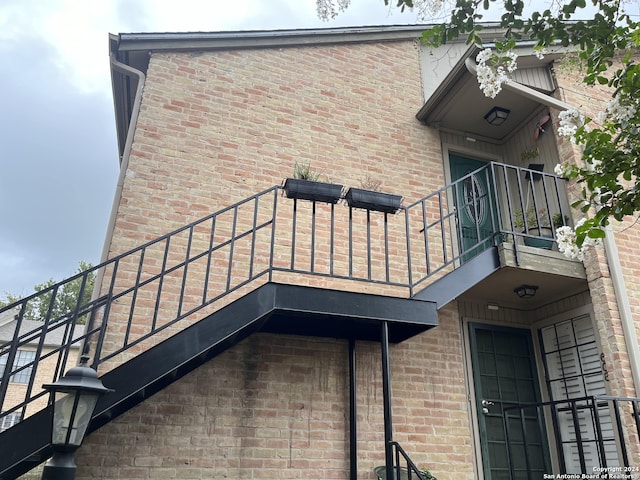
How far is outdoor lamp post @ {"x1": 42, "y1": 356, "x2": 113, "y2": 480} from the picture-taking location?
96.4 inches

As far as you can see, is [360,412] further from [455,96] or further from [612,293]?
[455,96]

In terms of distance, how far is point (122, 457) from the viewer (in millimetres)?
3576

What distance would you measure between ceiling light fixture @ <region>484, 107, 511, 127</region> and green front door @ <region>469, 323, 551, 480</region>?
2.52m

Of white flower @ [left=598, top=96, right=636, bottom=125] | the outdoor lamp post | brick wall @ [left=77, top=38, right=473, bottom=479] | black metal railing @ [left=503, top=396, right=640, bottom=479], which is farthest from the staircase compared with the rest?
black metal railing @ [left=503, top=396, right=640, bottom=479]

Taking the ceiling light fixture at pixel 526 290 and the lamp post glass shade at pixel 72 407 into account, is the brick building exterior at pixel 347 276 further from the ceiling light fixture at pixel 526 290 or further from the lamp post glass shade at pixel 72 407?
the lamp post glass shade at pixel 72 407

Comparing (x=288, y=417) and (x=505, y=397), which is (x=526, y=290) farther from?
(x=288, y=417)

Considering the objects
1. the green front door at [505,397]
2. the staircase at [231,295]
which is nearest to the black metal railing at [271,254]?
the staircase at [231,295]

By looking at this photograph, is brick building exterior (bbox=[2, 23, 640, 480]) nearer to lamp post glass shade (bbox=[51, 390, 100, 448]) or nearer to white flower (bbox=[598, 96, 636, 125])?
lamp post glass shade (bbox=[51, 390, 100, 448])

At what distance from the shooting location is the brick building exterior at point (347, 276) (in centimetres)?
384

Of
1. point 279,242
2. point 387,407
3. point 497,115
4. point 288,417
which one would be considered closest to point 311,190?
point 279,242

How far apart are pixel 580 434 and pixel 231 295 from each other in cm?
317

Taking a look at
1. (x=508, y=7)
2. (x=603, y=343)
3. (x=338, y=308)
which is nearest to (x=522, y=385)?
(x=603, y=343)

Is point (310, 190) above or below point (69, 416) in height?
above

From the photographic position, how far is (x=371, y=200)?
12.7 ft
